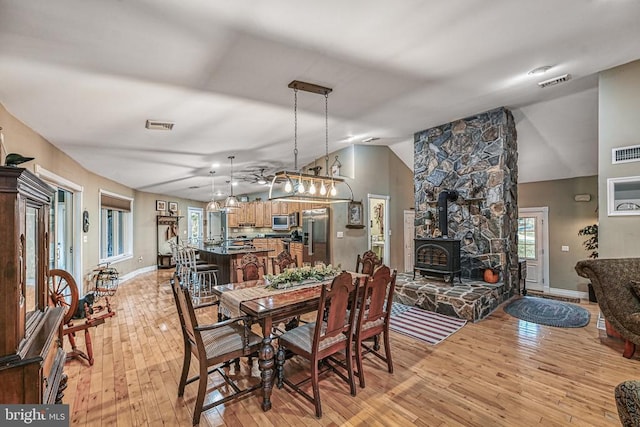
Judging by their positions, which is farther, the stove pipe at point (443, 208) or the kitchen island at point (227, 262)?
the kitchen island at point (227, 262)

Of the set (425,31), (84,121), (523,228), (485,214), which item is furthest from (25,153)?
(523,228)

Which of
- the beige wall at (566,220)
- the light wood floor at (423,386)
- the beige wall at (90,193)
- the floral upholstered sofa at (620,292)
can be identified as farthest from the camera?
the beige wall at (566,220)

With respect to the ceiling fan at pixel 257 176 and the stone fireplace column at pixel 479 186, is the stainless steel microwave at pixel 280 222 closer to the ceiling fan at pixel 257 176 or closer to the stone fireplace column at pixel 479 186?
the ceiling fan at pixel 257 176

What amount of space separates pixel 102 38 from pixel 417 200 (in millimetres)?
5258

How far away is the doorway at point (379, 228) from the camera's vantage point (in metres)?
6.73

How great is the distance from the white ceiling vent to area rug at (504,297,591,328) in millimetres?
2157

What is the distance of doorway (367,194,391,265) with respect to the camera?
6734mm

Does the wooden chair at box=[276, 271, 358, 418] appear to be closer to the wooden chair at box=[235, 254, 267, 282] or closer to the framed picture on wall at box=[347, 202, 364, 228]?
the wooden chair at box=[235, 254, 267, 282]

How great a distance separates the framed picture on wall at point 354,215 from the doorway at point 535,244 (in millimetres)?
3752

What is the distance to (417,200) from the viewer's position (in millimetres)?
5828

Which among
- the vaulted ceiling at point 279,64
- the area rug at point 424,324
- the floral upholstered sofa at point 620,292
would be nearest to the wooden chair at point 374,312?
the area rug at point 424,324

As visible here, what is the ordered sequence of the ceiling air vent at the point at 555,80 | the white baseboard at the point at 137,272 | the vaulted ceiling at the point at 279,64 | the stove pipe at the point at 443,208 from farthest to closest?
the white baseboard at the point at 137,272, the stove pipe at the point at 443,208, the ceiling air vent at the point at 555,80, the vaulted ceiling at the point at 279,64

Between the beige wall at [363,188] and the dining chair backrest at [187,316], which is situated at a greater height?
the beige wall at [363,188]

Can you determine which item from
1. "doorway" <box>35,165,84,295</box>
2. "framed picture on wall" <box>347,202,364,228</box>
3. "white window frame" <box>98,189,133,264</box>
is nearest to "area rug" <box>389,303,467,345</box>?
"framed picture on wall" <box>347,202,364,228</box>
